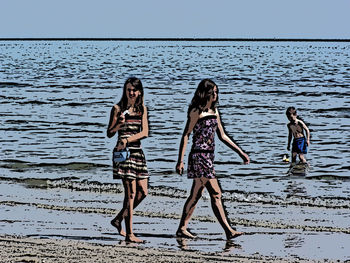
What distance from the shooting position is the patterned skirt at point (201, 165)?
8.72 metres

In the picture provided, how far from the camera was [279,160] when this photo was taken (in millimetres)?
18266

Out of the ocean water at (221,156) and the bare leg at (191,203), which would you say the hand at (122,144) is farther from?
the ocean water at (221,156)

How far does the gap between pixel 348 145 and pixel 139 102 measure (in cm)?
1353

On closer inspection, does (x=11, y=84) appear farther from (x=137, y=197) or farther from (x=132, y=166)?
(x=132, y=166)

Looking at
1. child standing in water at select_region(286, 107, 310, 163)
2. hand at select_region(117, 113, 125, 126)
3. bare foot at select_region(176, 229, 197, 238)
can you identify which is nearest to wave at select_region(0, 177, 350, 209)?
child standing in water at select_region(286, 107, 310, 163)

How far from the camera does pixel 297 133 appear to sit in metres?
16.3

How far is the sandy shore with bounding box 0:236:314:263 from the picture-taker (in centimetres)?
784

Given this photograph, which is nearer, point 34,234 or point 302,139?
point 34,234

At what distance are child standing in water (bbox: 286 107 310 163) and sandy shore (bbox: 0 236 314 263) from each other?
7673 millimetres

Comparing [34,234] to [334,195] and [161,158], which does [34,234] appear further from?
[161,158]

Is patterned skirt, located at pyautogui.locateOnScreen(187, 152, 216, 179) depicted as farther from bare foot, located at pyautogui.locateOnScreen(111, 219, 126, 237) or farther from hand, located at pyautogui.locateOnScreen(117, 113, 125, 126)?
bare foot, located at pyautogui.locateOnScreen(111, 219, 126, 237)

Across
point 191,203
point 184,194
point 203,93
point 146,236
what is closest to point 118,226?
point 146,236

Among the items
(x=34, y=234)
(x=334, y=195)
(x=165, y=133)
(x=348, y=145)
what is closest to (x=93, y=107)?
(x=165, y=133)

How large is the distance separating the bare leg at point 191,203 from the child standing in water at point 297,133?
271 inches
